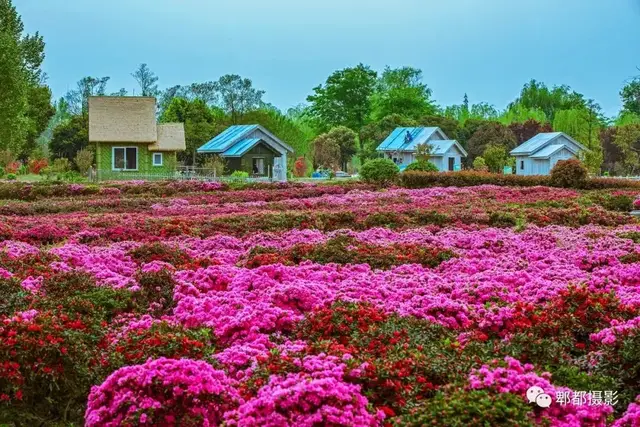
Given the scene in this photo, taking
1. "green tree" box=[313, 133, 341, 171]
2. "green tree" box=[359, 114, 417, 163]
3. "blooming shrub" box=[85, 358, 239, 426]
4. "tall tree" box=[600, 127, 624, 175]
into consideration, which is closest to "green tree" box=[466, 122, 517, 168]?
"green tree" box=[359, 114, 417, 163]

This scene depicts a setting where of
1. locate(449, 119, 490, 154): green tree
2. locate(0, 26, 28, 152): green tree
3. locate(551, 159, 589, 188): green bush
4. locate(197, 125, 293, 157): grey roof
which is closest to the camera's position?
locate(551, 159, 589, 188): green bush

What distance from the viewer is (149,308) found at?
8.59 metres

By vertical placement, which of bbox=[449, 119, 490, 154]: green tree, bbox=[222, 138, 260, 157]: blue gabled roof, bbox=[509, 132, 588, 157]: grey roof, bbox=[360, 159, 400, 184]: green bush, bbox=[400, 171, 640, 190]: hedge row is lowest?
bbox=[400, 171, 640, 190]: hedge row

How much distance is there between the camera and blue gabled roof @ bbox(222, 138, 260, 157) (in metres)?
49.1

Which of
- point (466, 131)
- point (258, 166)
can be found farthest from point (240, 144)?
point (466, 131)

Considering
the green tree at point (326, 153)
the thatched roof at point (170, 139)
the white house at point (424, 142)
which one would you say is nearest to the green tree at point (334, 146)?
the green tree at point (326, 153)

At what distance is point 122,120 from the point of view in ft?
160

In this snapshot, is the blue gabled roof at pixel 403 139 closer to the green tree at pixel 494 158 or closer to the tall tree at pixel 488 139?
the green tree at pixel 494 158

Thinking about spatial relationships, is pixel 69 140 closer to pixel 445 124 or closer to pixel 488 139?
pixel 445 124

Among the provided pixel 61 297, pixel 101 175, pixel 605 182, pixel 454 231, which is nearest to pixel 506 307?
pixel 61 297

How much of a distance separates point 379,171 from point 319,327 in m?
29.3

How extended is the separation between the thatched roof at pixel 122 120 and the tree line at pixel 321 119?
3.98 meters

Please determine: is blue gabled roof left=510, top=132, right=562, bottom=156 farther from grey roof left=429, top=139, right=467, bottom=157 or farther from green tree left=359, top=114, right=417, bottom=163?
green tree left=359, top=114, right=417, bottom=163

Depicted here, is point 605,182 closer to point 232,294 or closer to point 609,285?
point 609,285
